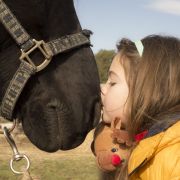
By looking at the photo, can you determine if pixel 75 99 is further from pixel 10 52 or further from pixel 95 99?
pixel 10 52

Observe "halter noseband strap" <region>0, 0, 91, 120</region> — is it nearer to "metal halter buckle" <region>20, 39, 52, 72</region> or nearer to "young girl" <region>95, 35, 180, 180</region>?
"metal halter buckle" <region>20, 39, 52, 72</region>

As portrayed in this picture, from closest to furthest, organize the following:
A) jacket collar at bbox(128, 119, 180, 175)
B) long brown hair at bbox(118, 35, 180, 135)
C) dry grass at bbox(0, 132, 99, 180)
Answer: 1. jacket collar at bbox(128, 119, 180, 175)
2. long brown hair at bbox(118, 35, 180, 135)
3. dry grass at bbox(0, 132, 99, 180)

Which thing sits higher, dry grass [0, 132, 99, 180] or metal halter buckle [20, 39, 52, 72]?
metal halter buckle [20, 39, 52, 72]

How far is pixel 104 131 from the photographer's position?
8.29 feet

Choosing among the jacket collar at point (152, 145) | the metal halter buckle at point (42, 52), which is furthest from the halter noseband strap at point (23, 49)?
the jacket collar at point (152, 145)

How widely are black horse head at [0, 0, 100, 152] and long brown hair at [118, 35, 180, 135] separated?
0.32m

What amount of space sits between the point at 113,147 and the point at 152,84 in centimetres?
37

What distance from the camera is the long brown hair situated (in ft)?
7.72

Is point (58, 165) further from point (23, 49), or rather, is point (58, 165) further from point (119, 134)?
point (119, 134)

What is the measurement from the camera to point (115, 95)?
2.41 meters

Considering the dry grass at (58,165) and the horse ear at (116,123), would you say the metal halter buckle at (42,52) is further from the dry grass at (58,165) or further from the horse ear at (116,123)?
the dry grass at (58,165)

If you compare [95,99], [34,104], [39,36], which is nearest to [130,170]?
Answer: [95,99]

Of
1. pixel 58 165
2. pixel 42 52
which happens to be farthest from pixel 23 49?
pixel 58 165

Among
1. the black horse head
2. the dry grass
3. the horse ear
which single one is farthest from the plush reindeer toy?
the dry grass
